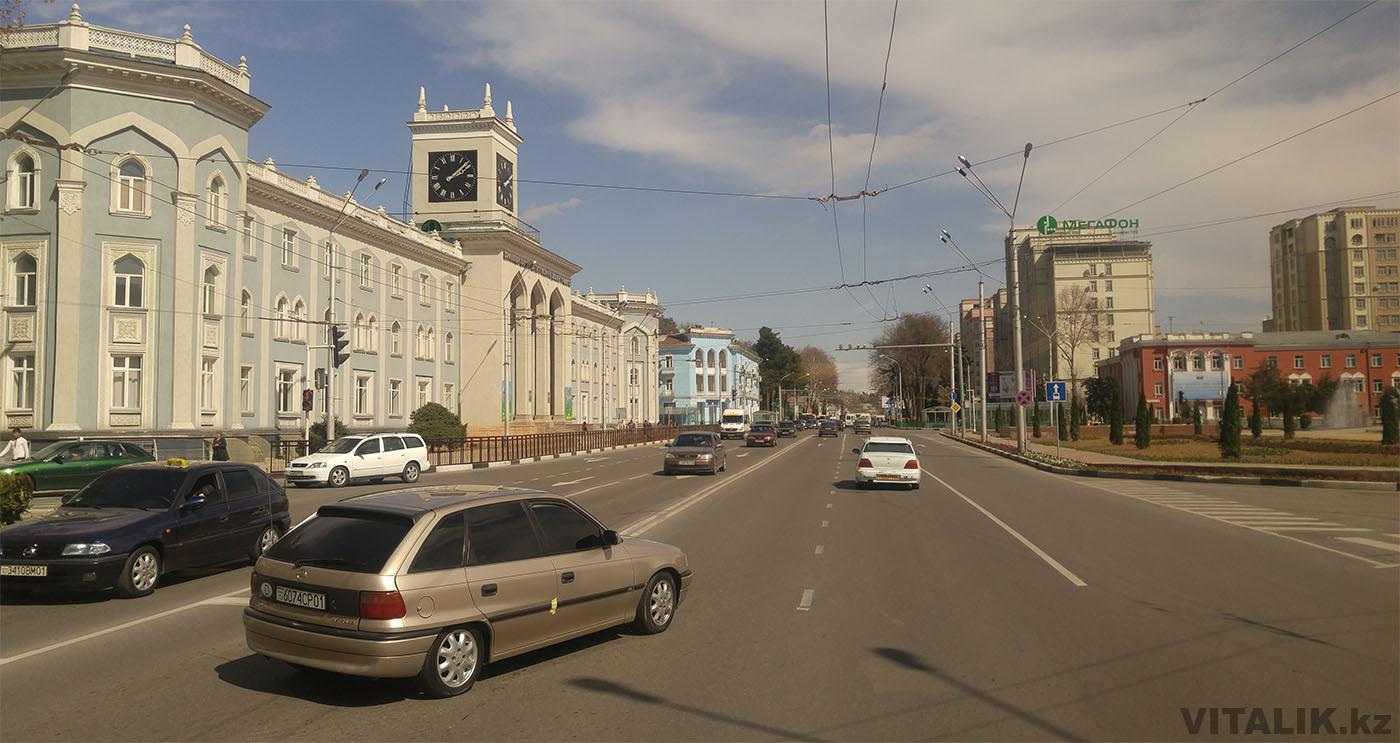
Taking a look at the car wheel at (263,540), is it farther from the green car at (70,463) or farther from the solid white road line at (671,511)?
the green car at (70,463)

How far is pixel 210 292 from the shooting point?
38.1m

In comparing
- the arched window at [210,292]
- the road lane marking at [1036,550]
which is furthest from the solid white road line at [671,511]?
the arched window at [210,292]

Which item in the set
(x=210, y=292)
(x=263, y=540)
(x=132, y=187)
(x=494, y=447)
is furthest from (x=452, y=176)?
(x=263, y=540)

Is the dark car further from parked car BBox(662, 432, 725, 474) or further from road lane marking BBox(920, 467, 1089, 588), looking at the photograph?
parked car BBox(662, 432, 725, 474)

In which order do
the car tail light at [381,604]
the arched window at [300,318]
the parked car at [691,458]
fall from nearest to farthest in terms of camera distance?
the car tail light at [381,604]
the parked car at [691,458]
the arched window at [300,318]

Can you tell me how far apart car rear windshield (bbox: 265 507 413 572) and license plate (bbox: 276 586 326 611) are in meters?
0.19

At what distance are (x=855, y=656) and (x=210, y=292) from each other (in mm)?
38179

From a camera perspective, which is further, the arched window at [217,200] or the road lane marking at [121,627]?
the arched window at [217,200]

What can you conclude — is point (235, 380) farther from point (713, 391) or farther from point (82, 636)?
point (713, 391)

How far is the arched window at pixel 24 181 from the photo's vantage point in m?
34.7

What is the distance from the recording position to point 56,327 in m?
34.1

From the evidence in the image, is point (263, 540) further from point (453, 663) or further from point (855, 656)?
point (855, 656)

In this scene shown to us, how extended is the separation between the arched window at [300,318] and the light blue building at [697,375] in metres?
75.3

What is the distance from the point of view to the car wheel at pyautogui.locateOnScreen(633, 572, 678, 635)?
25.9ft
